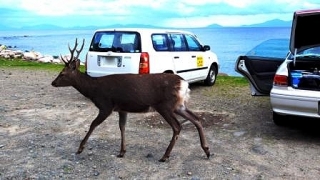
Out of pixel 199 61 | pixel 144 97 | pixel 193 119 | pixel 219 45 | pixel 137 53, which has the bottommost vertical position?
pixel 219 45

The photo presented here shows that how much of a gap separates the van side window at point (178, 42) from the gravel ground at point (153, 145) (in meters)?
1.72

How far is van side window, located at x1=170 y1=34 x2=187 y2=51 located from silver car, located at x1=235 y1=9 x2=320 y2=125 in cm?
256

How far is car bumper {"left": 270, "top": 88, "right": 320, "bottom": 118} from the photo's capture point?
21.7 feet

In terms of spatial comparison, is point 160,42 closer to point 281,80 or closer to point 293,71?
point 293,71

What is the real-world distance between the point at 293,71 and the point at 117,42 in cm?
433

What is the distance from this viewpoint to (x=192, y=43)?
12406mm

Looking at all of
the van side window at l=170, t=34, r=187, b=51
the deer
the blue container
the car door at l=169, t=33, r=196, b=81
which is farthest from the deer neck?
the van side window at l=170, t=34, r=187, b=51

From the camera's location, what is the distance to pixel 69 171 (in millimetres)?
5852

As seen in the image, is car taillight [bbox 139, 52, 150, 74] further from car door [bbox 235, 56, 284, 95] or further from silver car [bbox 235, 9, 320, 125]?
car door [bbox 235, 56, 284, 95]

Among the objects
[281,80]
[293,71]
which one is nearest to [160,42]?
[293,71]

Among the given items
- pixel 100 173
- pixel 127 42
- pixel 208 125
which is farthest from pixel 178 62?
pixel 100 173

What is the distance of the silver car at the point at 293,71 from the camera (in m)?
6.72

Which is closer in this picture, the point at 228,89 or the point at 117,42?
the point at 117,42

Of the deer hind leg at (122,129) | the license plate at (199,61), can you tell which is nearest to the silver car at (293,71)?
the deer hind leg at (122,129)
